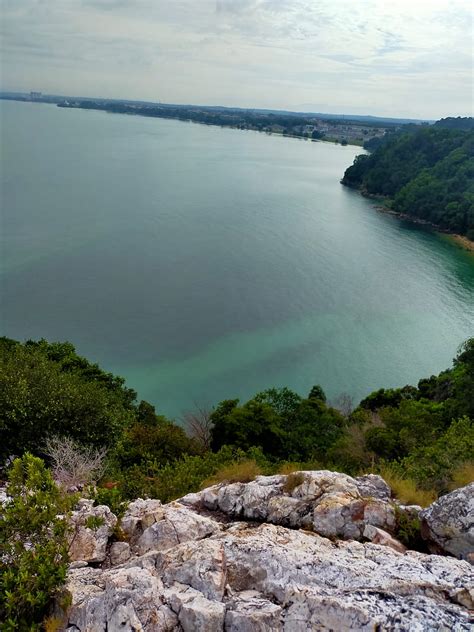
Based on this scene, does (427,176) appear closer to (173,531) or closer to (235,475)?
(235,475)

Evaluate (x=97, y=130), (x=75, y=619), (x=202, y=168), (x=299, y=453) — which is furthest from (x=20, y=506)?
(x=97, y=130)

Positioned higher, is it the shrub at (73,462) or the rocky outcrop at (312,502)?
the rocky outcrop at (312,502)

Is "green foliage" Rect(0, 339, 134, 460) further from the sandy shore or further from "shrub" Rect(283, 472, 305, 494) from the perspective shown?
the sandy shore

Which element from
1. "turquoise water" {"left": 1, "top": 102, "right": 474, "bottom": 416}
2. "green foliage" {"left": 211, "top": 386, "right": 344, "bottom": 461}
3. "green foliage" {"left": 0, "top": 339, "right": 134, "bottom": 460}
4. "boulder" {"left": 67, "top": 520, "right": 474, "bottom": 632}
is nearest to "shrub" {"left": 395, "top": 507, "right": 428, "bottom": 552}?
"boulder" {"left": 67, "top": 520, "right": 474, "bottom": 632}

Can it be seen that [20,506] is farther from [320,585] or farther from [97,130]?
[97,130]

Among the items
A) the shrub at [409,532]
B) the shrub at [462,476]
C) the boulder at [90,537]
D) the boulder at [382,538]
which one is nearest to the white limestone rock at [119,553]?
the boulder at [90,537]

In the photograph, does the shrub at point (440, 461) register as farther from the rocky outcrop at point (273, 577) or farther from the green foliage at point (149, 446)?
the green foliage at point (149, 446)
